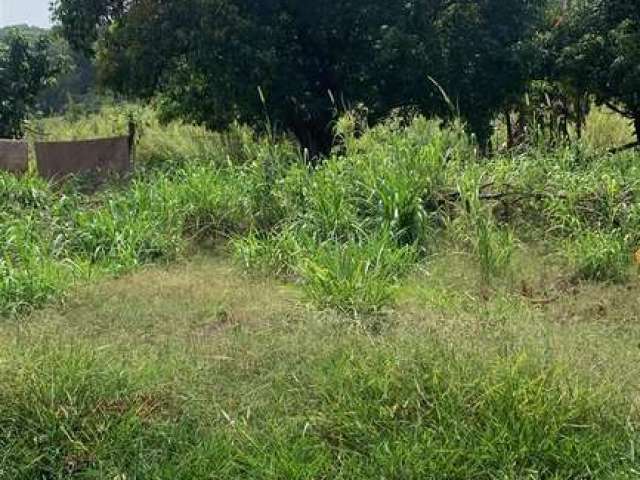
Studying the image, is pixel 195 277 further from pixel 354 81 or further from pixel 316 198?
pixel 354 81

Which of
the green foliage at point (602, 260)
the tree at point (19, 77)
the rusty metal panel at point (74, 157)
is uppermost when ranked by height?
the tree at point (19, 77)

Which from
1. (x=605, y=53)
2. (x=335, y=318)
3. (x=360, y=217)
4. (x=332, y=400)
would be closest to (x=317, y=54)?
(x=605, y=53)

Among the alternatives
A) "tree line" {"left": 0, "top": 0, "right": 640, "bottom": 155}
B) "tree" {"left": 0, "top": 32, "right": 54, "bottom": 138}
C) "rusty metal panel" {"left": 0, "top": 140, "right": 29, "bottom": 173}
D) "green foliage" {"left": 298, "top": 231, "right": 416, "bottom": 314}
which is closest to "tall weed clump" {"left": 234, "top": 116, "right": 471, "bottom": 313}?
"green foliage" {"left": 298, "top": 231, "right": 416, "bottom": 314}

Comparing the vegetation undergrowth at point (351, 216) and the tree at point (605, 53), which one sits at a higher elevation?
the tree at point (605, 53)

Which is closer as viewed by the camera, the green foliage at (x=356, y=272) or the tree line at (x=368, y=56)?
the green foliage at (x=356, y=272)

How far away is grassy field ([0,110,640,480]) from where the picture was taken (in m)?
2.77

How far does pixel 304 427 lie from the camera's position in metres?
A: 2.85

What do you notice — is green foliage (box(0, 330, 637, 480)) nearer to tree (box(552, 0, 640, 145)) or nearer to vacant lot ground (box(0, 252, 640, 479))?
vacant lot ground (box(0, 252, 640, 479))

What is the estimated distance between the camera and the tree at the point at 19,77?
15.9 metres

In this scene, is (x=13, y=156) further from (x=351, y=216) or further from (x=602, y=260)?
(x=602, y=260)

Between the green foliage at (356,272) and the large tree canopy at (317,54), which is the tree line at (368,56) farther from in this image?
the green foliage at (356,272)

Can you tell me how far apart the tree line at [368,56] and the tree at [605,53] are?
18 mm

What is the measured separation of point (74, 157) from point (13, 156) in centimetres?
77

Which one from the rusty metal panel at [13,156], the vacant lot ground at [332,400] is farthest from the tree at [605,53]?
the rusty metal panel at [13,156]
